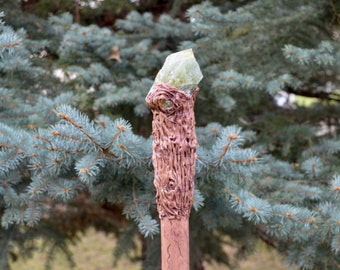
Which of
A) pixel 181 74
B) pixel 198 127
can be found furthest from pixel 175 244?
pixel 198 127

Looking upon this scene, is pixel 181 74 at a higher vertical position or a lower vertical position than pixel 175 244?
higher

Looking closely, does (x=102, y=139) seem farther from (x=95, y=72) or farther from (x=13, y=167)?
(x=95, y=72)

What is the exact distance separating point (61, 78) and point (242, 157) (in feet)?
4.82

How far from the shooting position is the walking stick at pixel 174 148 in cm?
142

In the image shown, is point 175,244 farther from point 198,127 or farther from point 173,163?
point 198,127

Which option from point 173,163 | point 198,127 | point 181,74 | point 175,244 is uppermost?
point 181,74

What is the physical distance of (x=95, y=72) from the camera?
2.73 m

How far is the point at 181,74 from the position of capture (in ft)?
4.72

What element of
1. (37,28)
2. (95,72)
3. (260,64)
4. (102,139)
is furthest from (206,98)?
(102,139)

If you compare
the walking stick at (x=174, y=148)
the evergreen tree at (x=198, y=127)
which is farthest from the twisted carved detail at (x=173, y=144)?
the evergreen tree at (x=198, y=127)

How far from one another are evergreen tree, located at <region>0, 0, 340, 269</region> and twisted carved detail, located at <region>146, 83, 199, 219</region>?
0.90 feet

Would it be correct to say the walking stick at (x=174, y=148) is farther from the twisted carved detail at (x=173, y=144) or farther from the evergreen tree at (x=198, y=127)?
the evergreen tree at (x=198, y=127)

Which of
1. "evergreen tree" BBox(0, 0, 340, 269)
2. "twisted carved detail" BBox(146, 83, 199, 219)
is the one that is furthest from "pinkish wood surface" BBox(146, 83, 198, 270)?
"evergreen tree" BBox(0, 0, 340, 269)

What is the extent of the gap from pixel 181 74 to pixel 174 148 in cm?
19
